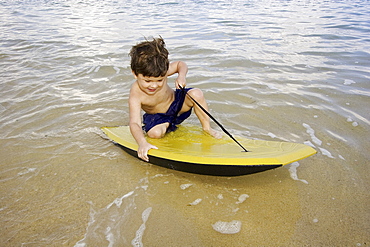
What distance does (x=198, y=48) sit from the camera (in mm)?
6223

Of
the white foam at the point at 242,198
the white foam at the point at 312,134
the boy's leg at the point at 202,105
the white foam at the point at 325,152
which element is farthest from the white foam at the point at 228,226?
the white foam at the point at 312,134

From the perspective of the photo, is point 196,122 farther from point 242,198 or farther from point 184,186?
point 242,198

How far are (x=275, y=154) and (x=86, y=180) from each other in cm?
151

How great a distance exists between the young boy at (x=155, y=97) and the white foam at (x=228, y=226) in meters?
0.80

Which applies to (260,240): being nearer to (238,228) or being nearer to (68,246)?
(238,228)

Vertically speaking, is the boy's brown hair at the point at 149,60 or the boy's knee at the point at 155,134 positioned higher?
the boy's brown hair at the point at 149,60

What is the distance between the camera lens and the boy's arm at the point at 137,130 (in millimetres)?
2463

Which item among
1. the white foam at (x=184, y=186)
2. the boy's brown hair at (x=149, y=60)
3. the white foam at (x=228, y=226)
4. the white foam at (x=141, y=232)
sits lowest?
the white foam at (x=228, y=226)

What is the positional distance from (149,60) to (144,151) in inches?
29.4

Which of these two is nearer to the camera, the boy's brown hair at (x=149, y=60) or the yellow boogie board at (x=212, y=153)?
the yellow boogie board at (x=212, y=153)

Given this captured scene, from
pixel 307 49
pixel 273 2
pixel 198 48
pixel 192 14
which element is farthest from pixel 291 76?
pixel 273 2

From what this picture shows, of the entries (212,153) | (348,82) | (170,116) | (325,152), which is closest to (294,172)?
(325,152)

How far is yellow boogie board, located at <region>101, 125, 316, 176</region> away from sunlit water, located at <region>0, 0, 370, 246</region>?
0.50 ft

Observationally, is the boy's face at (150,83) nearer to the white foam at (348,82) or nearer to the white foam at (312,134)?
the white foam at (312,134)
